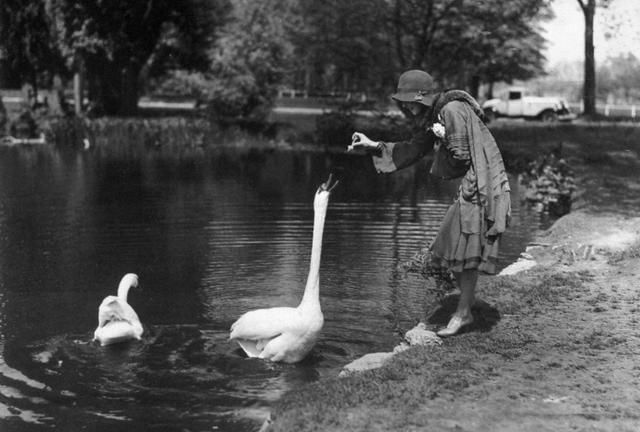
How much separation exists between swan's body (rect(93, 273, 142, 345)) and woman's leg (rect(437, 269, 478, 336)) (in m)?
2.87

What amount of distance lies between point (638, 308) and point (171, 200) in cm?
1245

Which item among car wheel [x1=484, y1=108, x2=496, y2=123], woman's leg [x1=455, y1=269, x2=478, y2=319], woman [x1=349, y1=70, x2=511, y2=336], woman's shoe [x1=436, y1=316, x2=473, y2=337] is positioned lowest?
woman's shoe [x1=436, y1=316, x2=473, y2=337]

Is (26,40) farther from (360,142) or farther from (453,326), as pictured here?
(453,326)

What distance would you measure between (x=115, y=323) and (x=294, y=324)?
1.86 m

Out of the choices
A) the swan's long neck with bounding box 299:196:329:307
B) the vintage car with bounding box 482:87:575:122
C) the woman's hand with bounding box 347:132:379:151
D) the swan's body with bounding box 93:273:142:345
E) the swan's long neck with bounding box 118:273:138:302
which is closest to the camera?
the swan's long neck with bounding box 299:196:329:307

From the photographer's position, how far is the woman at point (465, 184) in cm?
751

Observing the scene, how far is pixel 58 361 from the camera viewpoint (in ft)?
27.1

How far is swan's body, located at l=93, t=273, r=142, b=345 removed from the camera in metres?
8.59

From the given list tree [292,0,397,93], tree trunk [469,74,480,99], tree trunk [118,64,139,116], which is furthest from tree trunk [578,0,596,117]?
tree trunk [118,64,139,116]

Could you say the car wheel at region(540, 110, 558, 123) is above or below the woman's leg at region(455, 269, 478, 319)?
above

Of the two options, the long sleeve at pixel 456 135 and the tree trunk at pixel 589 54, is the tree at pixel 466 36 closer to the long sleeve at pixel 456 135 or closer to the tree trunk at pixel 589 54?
the tree trunk at pixel 589 54

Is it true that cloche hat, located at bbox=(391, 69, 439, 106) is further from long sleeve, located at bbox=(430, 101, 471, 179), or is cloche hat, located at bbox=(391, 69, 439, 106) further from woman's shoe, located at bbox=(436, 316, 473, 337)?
woman's shoe, located at bbox=(436, 316, 473, 337)

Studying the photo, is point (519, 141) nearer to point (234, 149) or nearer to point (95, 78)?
point (234, 149)

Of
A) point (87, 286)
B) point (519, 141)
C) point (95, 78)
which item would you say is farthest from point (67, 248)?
point (95, 78)
